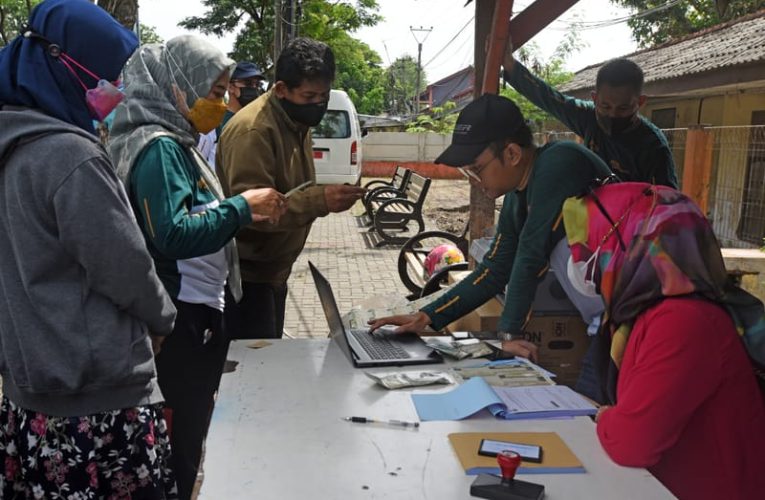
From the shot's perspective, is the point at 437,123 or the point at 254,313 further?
the point at 437,123

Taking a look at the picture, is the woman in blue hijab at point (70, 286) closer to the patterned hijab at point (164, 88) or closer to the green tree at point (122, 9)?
the patterned hijab at point (164, 88)

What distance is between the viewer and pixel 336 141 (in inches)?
505

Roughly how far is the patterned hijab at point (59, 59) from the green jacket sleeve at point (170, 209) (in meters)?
0.26

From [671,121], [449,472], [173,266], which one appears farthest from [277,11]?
[449,472]

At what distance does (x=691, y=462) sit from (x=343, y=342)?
1.18m

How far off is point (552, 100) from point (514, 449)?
240 centimetres

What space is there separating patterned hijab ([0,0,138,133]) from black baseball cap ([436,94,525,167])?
1.10 metres

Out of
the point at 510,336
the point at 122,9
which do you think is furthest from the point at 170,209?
the point at 122,9

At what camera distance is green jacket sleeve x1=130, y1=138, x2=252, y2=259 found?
200cm

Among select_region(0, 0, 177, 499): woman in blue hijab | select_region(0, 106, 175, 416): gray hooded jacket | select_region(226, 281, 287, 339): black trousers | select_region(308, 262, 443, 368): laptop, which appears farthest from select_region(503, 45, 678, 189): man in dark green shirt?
select_region(0, 106, 175, 416): gray hooded jacket

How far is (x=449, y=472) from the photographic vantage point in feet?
5.23

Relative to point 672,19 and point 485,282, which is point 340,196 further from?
point 672,19

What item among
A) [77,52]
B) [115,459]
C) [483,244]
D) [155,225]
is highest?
[77,52]

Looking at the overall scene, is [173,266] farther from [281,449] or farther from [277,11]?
[277,11]
